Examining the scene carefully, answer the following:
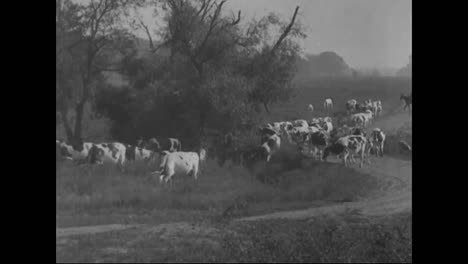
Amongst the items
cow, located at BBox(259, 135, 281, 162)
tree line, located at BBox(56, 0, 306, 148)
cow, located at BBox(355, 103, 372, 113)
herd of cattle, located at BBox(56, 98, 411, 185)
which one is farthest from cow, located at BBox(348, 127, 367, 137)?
cow, located at BBox(259, 135, 281, 162)

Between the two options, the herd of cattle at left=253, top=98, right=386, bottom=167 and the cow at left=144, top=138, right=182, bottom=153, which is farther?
the herd of cattle at left=253, top=98, right=386, bottom=167

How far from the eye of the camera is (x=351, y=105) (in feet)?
39.6

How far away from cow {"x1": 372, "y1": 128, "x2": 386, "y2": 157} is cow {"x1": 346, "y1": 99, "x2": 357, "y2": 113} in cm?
64

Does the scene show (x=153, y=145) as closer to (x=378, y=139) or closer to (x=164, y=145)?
(x=164, y=145)

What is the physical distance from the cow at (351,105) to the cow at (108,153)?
4.78m

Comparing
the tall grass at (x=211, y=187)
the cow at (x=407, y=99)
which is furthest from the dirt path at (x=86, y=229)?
the cow at (x=407, y=99)

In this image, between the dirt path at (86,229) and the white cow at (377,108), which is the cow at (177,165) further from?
the white cow at (377,108)

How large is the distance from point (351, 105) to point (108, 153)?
204 inches

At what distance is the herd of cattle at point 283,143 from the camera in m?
10.0

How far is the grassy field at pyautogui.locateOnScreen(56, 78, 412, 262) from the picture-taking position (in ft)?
28.6

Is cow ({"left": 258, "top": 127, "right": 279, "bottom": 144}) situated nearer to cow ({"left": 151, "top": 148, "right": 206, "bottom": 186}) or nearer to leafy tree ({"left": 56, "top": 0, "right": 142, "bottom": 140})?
cow ({"left": 151, "top": 148, "right": 206, "bottom": 186})

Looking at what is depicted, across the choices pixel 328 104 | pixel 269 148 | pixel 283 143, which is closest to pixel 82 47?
pixel 269 148

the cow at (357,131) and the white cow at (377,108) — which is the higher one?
the white cow at (377,108)
